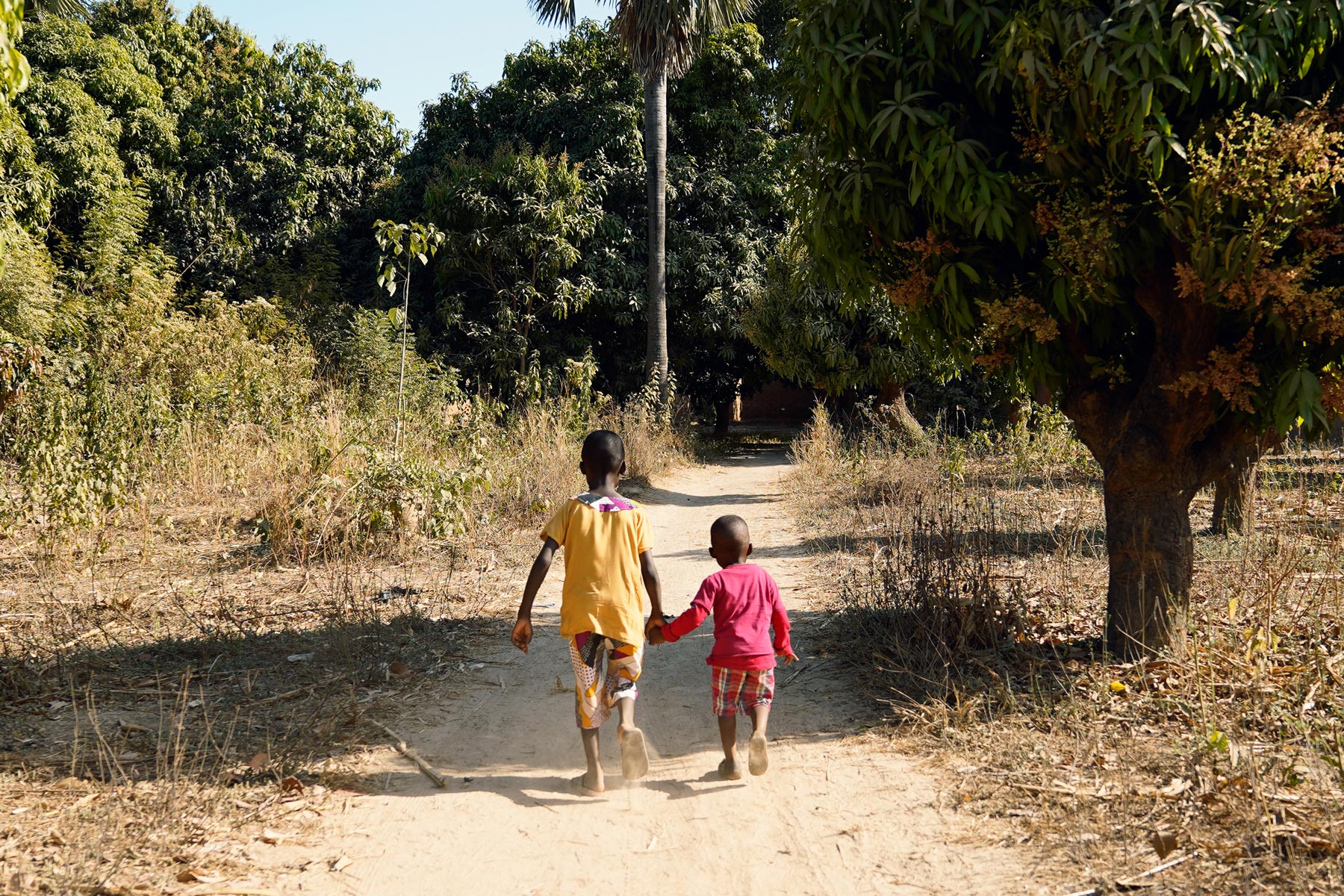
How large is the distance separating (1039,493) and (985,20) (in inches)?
284

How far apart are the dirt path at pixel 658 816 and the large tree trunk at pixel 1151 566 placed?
1.54 m

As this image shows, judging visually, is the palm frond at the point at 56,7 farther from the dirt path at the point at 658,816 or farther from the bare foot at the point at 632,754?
the bare foot at the point at 632,754

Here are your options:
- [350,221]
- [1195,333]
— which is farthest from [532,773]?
[350,221]

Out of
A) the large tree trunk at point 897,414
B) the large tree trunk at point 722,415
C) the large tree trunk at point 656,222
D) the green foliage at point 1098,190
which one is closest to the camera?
the green foliage at point 1098,190

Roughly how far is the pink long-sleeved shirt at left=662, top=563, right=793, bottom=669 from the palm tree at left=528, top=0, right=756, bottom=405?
14169 mm

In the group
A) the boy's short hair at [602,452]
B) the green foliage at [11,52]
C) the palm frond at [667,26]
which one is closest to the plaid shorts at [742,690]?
the boy's short hair at [602,452]

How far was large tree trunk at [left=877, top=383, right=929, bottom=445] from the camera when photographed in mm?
15664

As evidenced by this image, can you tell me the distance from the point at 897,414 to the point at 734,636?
13.0 m

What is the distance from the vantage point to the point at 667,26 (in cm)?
1598

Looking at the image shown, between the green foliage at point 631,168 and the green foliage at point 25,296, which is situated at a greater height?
the green foliage at point 631,168

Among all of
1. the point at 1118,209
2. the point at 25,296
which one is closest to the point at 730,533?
the point at 1118,209

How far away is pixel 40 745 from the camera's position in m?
4.27

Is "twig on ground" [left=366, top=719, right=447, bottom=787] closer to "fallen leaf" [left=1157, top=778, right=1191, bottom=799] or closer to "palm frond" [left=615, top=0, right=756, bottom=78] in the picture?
"fallen leaf" [left=1157, top=778, right=1191, bottom=799]

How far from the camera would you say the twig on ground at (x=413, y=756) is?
4.04m
